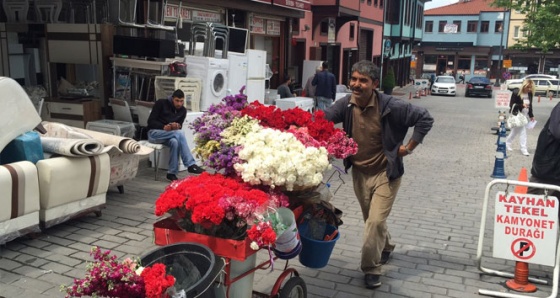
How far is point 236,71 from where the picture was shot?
1029 centimetres

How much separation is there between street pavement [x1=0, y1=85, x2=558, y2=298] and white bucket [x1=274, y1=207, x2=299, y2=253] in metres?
1.21

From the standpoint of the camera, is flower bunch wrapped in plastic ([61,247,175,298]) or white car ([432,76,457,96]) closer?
flower bunch wrapped in plastic ([61,247,175,298])

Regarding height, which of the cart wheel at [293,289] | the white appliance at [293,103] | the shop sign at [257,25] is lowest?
the cart wheel at [293,289]

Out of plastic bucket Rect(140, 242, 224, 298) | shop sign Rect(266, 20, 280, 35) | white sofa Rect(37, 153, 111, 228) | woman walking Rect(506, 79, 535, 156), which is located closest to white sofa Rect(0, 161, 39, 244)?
white sofa Rect(37, 153, 111, 228)

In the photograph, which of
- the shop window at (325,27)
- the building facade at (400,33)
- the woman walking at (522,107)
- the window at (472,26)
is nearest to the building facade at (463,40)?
the window at (472,26)

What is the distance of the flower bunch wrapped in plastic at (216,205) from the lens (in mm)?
2893

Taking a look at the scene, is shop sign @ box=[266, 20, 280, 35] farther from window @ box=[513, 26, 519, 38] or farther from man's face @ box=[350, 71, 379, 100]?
window @ box=[513, 26, 519, 38]

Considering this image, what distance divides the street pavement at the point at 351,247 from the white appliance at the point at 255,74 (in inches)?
126

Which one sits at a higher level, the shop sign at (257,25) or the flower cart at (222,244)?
the shop sign at (257,25)

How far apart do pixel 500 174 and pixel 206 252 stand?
7.87m

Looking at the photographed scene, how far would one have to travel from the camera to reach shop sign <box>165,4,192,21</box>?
11.2 meters

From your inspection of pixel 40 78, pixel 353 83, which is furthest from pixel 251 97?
pixel 353 83

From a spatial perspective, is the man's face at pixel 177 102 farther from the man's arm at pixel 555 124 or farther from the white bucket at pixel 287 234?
the man's arm at pixel 555 124

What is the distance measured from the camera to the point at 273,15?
1644cm
